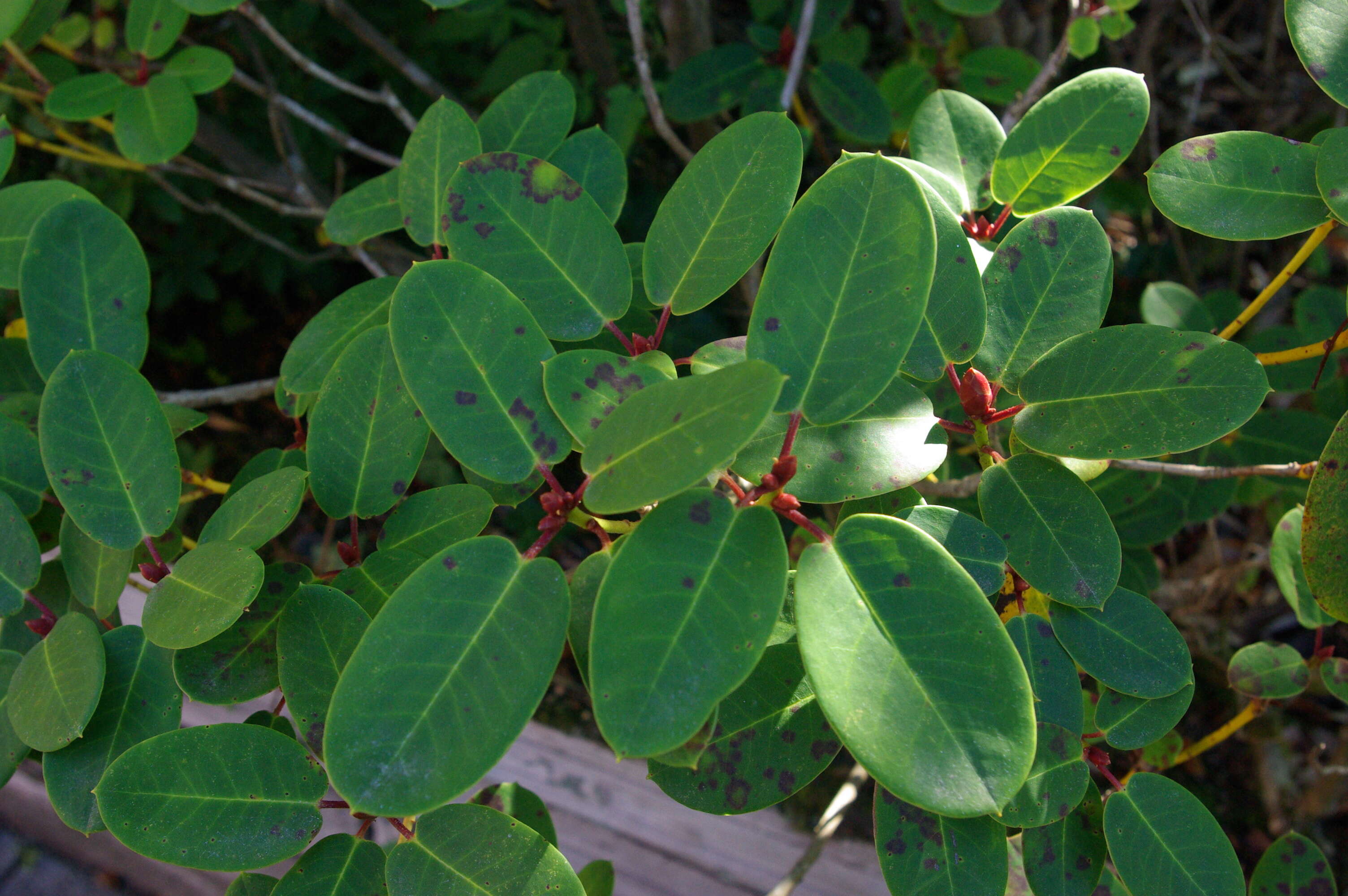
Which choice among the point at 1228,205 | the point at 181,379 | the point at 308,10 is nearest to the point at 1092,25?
the point at 1228,205

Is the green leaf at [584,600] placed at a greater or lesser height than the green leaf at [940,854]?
greater

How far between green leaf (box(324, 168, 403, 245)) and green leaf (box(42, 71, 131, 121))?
21.8 inches

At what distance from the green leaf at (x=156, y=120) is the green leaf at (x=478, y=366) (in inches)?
31.6

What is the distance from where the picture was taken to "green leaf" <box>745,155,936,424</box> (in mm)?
653

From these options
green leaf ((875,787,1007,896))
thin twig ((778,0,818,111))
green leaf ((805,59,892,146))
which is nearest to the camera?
green leaf ((875,787,1007,896))

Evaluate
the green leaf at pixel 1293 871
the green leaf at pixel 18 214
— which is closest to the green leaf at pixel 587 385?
the green leaf at pixel 18 214

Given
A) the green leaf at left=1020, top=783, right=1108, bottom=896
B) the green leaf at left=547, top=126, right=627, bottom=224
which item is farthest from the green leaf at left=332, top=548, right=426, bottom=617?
the green leaf at left=1020, top=783, right=1108, bottom=896

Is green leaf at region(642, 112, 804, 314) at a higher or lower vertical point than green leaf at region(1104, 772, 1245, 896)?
higher

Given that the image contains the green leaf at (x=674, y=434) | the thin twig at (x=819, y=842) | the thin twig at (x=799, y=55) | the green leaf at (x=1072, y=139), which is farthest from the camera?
the thin twig at (x=799, y=55)

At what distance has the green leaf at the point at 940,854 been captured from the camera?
2.48 feet

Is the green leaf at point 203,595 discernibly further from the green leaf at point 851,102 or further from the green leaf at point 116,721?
the green leaf at point 851,102

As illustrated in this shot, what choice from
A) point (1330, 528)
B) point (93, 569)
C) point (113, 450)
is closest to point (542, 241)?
point (113, 450)

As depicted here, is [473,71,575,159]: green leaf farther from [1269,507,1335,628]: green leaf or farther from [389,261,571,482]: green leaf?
[1269,507,1335,628]: green leaf

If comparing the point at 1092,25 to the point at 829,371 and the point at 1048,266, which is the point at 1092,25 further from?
the point at 829,371
